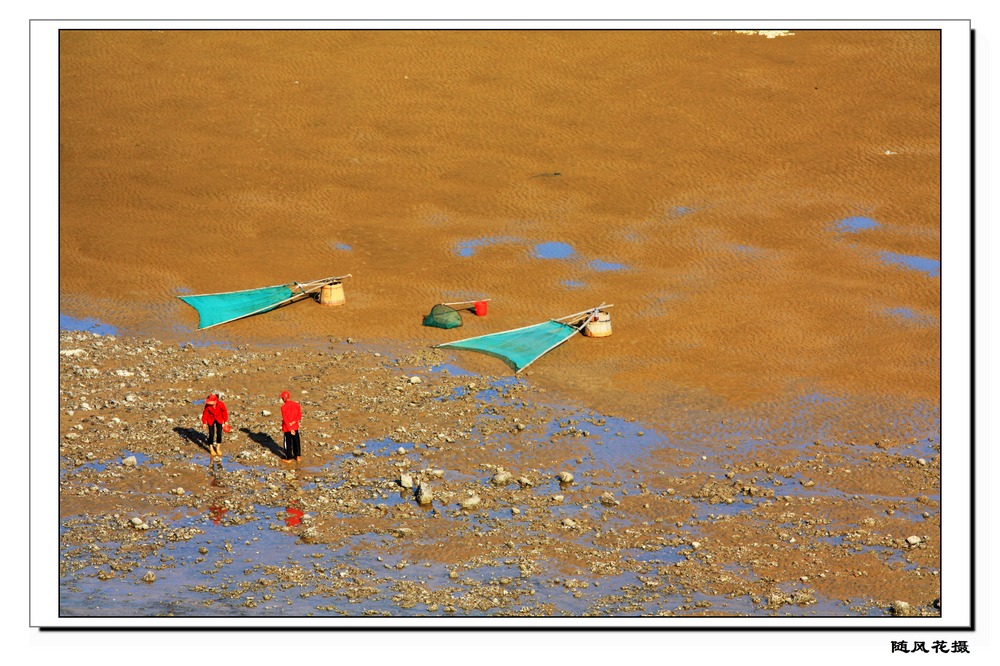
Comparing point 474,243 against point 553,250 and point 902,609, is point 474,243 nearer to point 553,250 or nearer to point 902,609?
point 553,250

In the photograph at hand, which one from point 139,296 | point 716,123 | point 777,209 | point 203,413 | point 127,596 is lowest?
point 127,596

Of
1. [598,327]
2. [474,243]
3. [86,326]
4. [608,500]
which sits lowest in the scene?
[608,500]

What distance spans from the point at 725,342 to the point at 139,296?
1028 centimetres

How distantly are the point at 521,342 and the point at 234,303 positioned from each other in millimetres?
5201

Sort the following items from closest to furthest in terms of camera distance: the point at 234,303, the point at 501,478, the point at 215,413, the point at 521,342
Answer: the point at 501,478, the point at 215,413, the point at 521,342, the point at 234,303

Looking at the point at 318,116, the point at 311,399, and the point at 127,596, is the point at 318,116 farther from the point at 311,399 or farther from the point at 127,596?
the point at 127,596

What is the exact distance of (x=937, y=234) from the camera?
91.2 feet

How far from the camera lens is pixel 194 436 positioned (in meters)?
19.2

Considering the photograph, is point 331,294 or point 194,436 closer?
point 194,436

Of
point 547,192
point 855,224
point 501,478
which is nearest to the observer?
point 501,478

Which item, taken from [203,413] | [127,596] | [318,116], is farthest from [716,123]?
[127,596]

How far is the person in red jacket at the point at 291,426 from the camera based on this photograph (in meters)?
18.2

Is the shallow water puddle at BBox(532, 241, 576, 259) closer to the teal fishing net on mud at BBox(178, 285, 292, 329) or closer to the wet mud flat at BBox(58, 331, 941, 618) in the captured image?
the teal fishing net on mud at BBox(178, 285, 292, 329)

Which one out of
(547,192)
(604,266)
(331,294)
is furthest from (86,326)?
(547,192)
